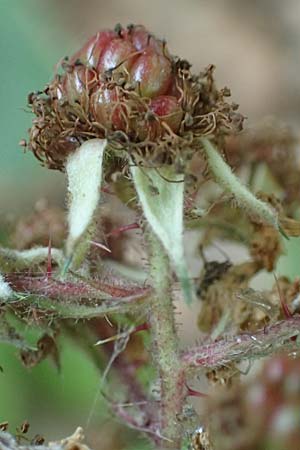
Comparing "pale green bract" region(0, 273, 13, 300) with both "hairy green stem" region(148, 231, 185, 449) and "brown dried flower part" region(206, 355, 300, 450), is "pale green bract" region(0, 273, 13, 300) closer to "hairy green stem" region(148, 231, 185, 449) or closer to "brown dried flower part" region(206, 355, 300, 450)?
"hairy green stem" region(148, 231, 185, 449)

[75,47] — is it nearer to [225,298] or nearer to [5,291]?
[225,298]

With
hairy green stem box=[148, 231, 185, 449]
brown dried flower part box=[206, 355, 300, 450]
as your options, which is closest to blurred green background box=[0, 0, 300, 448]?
brown dried flower part box=[206, 355, 300, 450]

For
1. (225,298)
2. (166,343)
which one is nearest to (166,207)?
(166,343)

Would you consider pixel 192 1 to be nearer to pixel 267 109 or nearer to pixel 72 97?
pixel 267 109

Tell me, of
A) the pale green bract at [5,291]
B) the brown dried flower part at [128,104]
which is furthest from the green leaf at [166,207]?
the pale green bract at [5,291]

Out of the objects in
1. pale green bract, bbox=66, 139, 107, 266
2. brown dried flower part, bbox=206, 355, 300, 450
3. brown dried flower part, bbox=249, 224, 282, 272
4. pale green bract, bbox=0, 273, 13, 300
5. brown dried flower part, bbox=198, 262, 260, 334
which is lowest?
brown dried flower part, bbox=206, 355, 300, 450

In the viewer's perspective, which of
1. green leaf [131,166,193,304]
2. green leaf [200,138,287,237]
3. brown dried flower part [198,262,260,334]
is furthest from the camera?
brown dried flower part [198,262,260,334]
